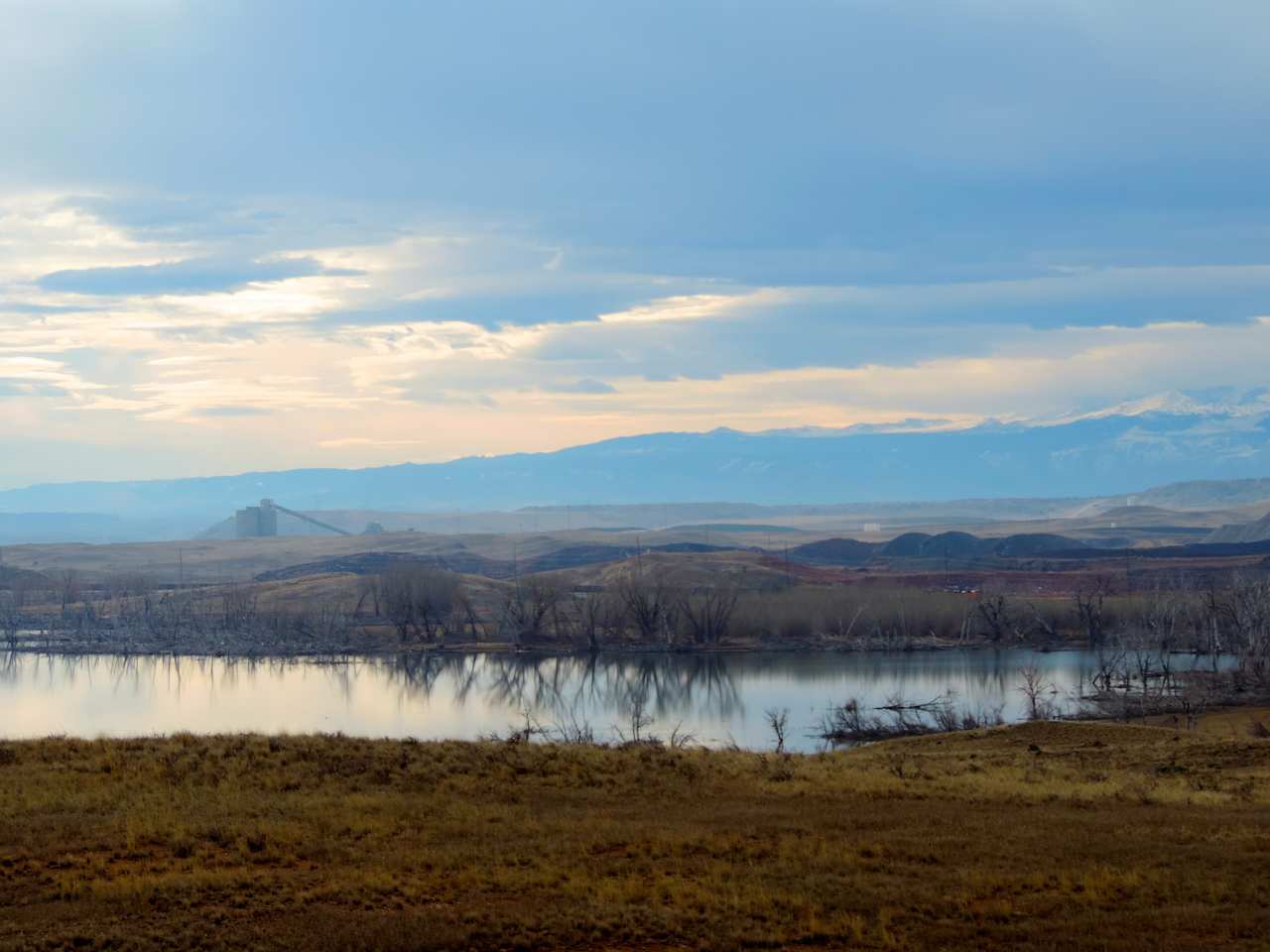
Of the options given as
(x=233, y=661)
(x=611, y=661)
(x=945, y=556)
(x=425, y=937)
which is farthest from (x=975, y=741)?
(x=945, y=556)

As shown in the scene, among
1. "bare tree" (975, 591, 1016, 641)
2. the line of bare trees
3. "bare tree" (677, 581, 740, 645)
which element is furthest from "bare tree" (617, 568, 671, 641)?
"bare tree" (975, 591, 1016, 641)

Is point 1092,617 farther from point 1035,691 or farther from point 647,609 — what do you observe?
point 1035,691

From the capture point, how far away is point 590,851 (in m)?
17.5

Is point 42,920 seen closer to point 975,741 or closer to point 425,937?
point 425,937

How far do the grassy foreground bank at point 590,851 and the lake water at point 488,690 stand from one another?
26010 mm

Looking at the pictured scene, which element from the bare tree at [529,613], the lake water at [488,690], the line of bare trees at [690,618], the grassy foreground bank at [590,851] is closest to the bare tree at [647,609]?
the line of bare trees at [690,618]

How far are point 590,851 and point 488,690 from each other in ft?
177

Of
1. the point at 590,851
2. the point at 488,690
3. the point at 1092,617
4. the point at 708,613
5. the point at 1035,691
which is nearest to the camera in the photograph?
the point at 590,851

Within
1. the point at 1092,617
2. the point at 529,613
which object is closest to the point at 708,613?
the point at 529,613

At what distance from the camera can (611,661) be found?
84.6 meters

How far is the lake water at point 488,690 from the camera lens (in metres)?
56.5

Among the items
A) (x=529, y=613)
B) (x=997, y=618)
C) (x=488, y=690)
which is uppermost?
(x=529, y=613)

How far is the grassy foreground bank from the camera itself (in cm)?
1391

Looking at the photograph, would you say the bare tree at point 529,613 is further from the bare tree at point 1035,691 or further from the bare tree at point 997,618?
the bare tree at point 1035,691
